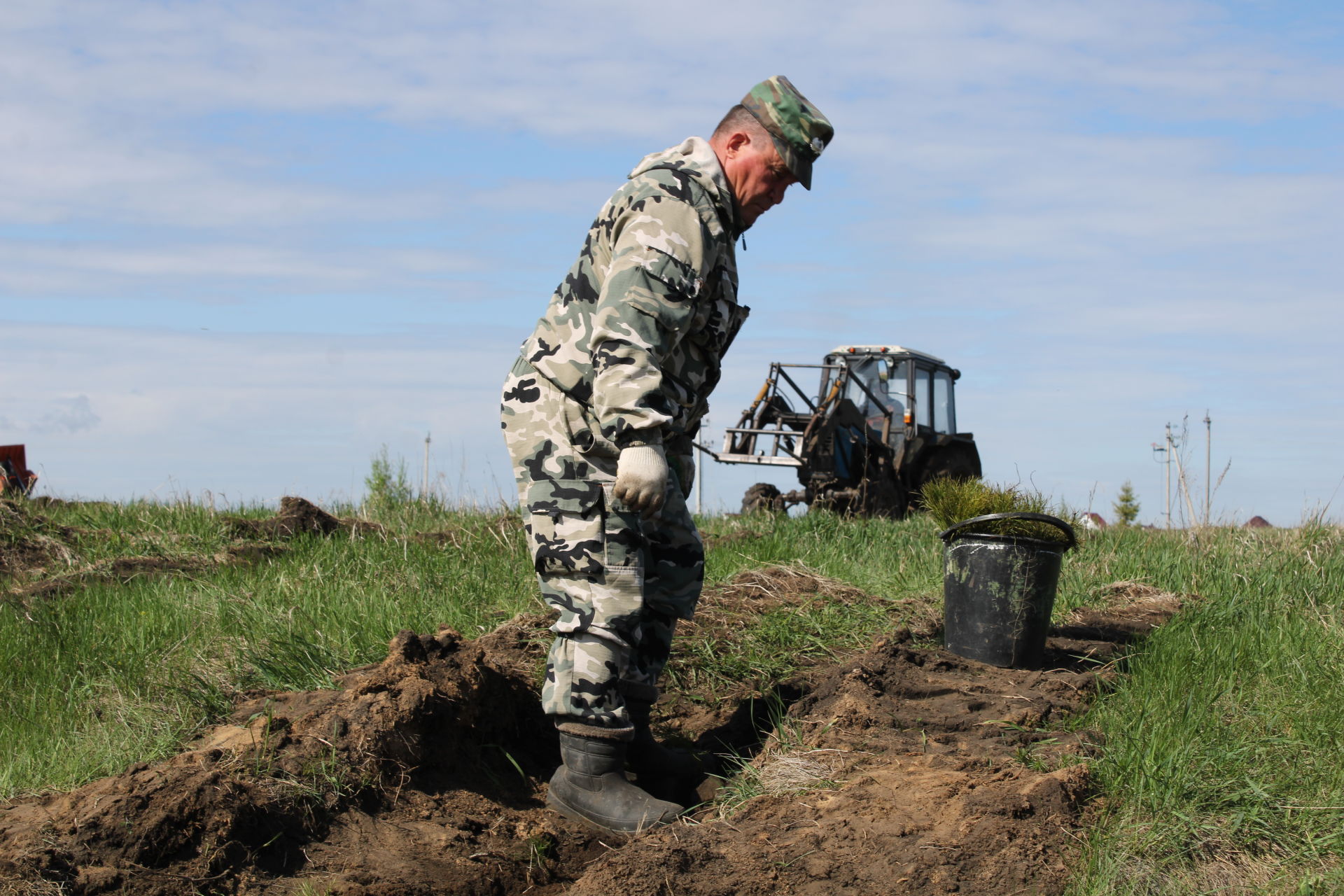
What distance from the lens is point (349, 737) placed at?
3102mm

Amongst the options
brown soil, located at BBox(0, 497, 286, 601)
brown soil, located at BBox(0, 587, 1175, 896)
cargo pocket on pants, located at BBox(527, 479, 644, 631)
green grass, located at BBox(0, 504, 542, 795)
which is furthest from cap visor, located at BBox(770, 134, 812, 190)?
brown soil, located at BBox(0, 497, 286, 601)

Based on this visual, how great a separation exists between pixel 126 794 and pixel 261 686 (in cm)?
114

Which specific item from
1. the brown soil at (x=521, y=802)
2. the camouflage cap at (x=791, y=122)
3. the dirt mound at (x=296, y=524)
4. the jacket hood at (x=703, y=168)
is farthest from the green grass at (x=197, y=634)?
the camouflage cap at (x=791, y=122)

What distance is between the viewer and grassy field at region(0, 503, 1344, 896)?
2.75 meters

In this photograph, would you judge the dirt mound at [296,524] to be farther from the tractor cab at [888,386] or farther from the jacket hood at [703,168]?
the tractor cab at [888,386]

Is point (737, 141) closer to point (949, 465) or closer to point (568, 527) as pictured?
point (568, 527)

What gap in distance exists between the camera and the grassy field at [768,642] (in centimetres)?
275

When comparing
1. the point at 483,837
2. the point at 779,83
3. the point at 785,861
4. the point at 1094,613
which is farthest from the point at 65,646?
the point at 1094,613

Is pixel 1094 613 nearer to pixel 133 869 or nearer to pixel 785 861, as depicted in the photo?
pixel 785 861

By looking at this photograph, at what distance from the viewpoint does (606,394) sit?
292cm

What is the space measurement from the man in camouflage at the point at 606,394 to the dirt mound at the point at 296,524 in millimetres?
4243

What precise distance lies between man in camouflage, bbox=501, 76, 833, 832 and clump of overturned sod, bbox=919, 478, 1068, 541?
145 centimetres

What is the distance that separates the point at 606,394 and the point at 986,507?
201 cm

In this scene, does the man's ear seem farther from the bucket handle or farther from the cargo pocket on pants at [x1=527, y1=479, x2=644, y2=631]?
the bucket handle
